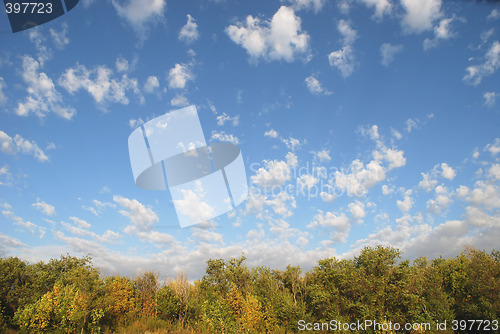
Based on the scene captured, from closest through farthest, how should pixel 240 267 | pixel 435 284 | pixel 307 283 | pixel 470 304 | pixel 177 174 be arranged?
pixel 177 174 → pixel 470 304 → pixel 435 284 → pixel 307 283 → pixel 240 267

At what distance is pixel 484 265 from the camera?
128 feet

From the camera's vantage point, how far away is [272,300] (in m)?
39.1

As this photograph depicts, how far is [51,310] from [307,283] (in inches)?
1438

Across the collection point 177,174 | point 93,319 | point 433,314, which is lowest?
point 433,314

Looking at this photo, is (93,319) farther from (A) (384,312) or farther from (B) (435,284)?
(B) (435,284)

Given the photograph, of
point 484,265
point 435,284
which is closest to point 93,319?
point 435,284

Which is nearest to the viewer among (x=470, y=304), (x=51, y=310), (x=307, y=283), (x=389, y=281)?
(x=51, y=310)

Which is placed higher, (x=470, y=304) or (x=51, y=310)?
(x=51, y=310)

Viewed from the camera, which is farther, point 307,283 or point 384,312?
point 307,283

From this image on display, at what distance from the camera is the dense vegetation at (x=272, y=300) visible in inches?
1236

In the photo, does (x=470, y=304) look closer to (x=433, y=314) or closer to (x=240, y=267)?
(x=433, y=314)

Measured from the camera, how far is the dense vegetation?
31.4m

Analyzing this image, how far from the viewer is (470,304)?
3681 cm

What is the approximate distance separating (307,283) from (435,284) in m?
19.4
